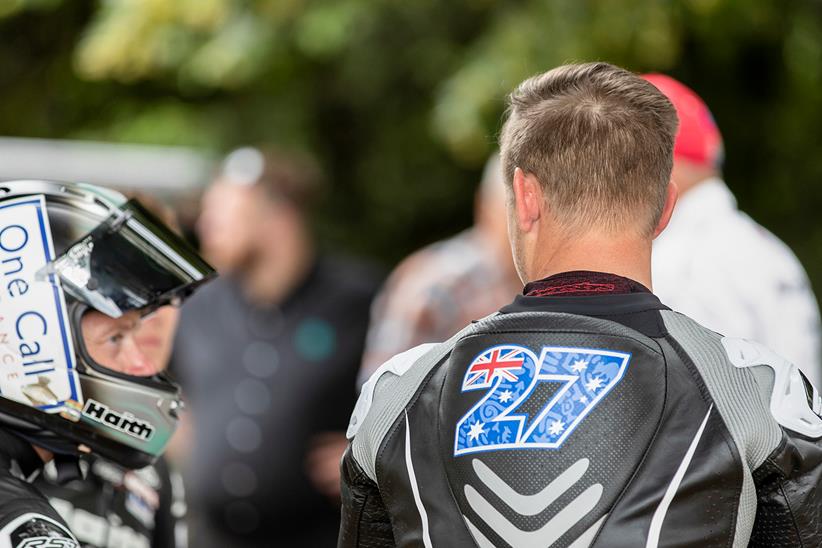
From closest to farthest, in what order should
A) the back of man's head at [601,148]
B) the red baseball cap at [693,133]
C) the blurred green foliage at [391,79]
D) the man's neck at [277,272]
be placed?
the back of man's head at [601,148] → the red baseball cap at [693,133] → the man's neck at [277,272] → the blurred green foliage at [391,79]

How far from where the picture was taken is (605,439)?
171 centimetres

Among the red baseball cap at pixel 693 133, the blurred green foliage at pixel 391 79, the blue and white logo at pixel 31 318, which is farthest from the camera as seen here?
the blurred green foliage at pixel 391 79

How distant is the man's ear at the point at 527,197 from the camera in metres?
1.83

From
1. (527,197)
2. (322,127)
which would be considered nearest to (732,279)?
(527,197)

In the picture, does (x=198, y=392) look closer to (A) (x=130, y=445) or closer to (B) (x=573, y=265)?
(A) (x=130, y=445)

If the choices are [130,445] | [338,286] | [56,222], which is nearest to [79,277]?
[56,222]

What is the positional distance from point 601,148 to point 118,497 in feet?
4.37

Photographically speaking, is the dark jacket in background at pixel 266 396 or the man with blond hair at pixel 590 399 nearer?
the man with blond hair at pixel 590 399

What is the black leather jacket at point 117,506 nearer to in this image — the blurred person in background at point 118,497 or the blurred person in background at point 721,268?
the blurred person in background at point 118,497

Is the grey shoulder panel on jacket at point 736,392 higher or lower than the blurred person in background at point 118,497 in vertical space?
higher

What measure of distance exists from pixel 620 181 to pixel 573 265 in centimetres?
15

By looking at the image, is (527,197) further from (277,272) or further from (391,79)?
(391,79)

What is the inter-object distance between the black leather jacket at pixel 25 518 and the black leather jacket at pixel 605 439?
556mm

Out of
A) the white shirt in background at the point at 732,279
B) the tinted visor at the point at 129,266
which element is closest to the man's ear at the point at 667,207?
the tinted visor at the point at 129,266
